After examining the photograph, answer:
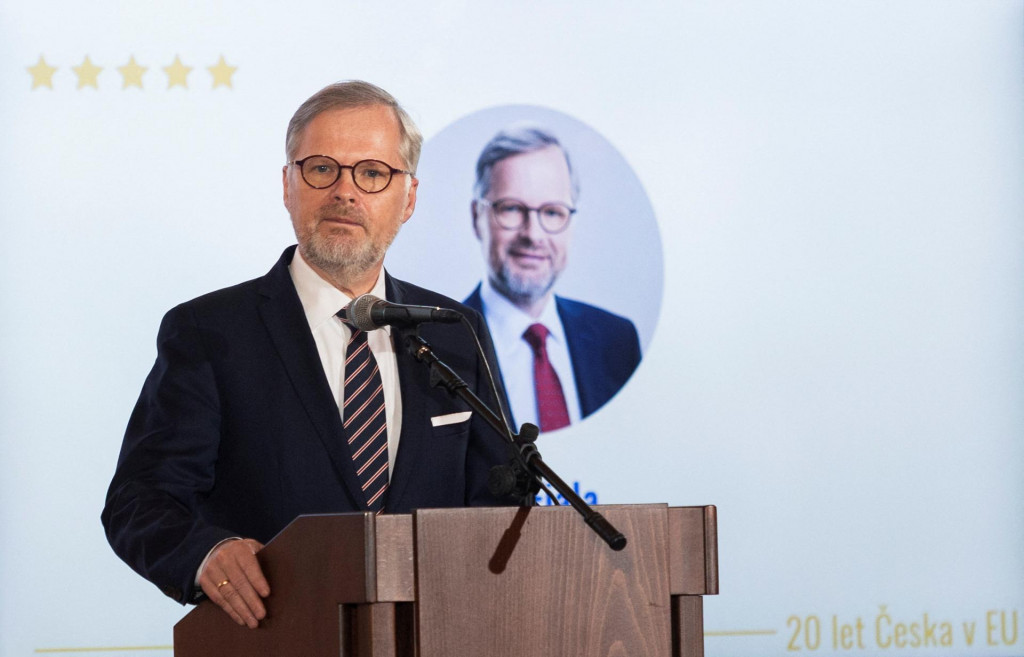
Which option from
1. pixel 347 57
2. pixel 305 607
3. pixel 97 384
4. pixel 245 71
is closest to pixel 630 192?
pixel 347 57

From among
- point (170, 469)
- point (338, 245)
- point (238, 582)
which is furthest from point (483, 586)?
point (338, 245)

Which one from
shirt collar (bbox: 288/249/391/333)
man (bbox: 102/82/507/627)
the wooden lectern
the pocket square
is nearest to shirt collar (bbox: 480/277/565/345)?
man (bbox: 102/82/507/627)

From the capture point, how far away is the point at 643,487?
A: 3291 millimetres

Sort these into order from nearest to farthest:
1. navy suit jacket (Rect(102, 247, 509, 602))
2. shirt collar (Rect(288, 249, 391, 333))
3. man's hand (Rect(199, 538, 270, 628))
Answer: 1. man's hand (Rect(199, 538, 270, 628))
2. navy suit jacket (Rect(102, 247, 509, 602))
3. shirt collar (Rect(288, 249, 391, 333))

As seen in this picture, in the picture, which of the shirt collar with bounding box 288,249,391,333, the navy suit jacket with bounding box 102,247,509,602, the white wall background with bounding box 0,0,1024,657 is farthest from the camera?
the white wall background with bounding box 0,0,1024,657

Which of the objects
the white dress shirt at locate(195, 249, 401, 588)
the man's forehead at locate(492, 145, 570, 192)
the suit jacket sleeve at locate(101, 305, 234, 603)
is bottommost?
the suit jacket sleeve at locate(101, 305, 234, 603)

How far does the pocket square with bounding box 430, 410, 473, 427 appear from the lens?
2.18m

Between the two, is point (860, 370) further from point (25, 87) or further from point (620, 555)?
point (25, 87)

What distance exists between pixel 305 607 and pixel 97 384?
2085mm

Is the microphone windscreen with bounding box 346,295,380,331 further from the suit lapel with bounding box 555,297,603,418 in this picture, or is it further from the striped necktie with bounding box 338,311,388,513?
the suit lapel with bounding box 555,297,603,418

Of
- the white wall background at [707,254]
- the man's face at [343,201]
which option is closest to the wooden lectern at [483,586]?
the man's face at [343,201]

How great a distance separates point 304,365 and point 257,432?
15cm

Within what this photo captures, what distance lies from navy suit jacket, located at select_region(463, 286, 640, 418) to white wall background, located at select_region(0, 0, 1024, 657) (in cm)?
6

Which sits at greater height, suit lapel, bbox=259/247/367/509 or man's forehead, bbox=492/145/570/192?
man's forehead, bbox=492/145/570/192
